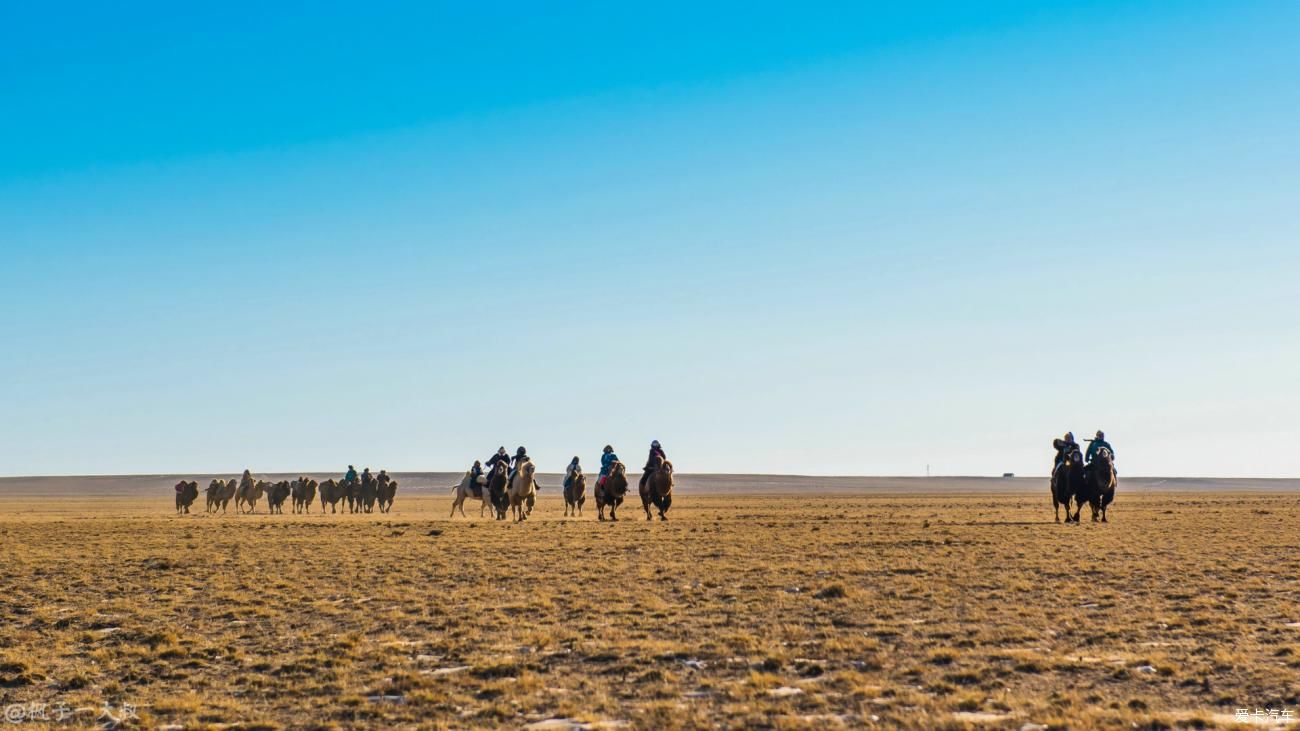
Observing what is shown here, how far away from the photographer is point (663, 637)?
12.7m

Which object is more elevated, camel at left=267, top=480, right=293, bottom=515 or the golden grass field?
camel at left=267, top=480, right=293, bottom=515

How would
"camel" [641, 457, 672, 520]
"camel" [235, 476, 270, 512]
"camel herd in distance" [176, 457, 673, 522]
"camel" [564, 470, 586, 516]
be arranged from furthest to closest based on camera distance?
1. "camel" [235, 476, 270, 512]
2. "camel" [564, 470, 586, 516]
3. "camel herd in distance" [176, 457, 673, 522]
4. "camel" [641, 457, 672, 520]

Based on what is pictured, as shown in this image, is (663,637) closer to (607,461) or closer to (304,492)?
(607,461)

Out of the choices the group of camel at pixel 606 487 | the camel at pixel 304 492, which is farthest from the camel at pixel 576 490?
the camel at pixel 304 492

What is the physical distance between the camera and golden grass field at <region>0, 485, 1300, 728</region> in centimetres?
943

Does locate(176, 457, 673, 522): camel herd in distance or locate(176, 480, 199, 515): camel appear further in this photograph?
locate(176, 480, 199, 515): camel

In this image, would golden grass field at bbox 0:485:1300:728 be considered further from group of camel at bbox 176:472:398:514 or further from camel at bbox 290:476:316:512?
camel at bbox 290:476:316:512

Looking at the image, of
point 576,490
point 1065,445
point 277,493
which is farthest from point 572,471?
point 277,493

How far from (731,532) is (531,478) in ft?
28.5

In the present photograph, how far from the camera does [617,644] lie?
482 inches

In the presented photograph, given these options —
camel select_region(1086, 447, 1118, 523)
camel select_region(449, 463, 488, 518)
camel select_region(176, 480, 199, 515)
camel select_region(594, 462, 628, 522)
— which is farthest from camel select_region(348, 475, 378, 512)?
camel select_region(1086, 447, 1118, 523)

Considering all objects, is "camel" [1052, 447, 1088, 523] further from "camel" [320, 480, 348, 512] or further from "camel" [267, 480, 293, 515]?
"camel" [267, 480, 293, 515]

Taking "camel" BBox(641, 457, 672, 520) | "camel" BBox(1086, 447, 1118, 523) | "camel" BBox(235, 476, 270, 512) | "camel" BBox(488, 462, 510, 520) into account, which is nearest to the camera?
"camel" BBox(1086, 447, 1118, 523)

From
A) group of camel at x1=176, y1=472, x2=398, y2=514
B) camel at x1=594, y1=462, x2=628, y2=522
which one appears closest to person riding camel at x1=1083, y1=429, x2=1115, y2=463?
camel at x1=594, y1=462, x2=628, y2=522
